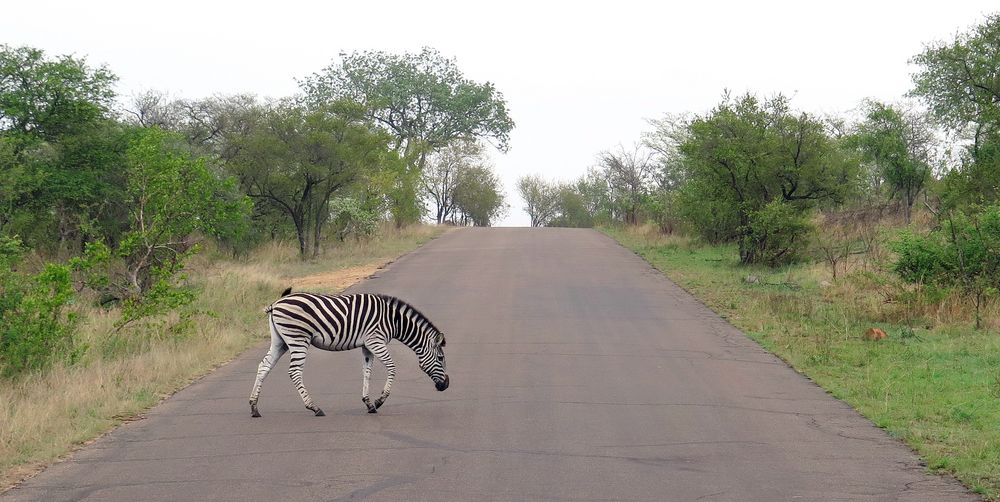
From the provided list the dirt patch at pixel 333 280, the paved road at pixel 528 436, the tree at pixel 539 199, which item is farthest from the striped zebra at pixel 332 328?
the tree at pixel 539 199

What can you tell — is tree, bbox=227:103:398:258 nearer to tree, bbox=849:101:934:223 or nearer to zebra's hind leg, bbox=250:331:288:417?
tree, bbox=849:101:934:223

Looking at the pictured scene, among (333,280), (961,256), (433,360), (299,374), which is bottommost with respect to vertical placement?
(299,374)

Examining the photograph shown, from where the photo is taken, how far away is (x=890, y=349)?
51.3 feet

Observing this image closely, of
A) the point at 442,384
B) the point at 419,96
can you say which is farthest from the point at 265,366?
the point at 419,96

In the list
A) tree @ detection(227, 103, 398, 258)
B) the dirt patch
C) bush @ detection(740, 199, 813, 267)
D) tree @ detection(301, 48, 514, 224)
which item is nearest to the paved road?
the dirt patch

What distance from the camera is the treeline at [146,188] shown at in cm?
1625

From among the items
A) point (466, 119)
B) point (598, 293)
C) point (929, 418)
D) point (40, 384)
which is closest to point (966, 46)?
point (598, 293)

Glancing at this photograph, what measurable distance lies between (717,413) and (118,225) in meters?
21.2

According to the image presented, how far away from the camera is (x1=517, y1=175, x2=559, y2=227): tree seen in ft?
309

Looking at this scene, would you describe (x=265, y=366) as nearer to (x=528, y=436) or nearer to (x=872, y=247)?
(x=528, y=436)

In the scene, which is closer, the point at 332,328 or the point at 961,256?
the point at 332,328

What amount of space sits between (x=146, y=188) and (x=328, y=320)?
9865mm

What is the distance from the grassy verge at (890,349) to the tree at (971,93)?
5.01 m

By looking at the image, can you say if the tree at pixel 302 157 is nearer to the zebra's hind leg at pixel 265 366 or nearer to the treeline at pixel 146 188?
the treeline at pixel 146 188
